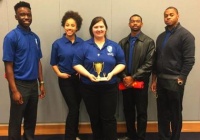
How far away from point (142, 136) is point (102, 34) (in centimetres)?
142

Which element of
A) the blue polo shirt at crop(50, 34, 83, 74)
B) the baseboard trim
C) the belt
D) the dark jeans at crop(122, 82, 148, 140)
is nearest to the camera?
the belt

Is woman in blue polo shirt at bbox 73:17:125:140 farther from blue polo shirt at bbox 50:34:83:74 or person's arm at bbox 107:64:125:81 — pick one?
blue polo shirt at bbox 50:34:83:74

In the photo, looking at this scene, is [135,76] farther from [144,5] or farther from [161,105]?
[144,5]

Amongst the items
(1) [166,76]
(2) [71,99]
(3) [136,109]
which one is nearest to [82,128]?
(2) [71,99]

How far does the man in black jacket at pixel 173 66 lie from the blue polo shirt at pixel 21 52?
145 centimetres

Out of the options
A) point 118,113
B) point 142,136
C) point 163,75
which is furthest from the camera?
point 118,113

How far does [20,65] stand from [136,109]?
5.20 feet

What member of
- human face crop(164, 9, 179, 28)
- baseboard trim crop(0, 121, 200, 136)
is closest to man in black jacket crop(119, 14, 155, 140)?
human face crop(164, 9, 179, 28)

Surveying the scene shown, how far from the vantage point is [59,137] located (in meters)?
3.34

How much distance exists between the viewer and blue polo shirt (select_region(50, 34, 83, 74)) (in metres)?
2.80

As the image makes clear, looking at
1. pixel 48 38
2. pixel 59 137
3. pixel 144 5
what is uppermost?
pixel 144 5

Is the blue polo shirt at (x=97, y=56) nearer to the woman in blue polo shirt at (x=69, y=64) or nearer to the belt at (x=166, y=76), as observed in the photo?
the woman in blue polo shirt at (x=69, y=64)

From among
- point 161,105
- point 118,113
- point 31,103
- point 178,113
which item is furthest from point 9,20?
point 178,113

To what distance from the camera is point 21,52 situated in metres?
2.36
